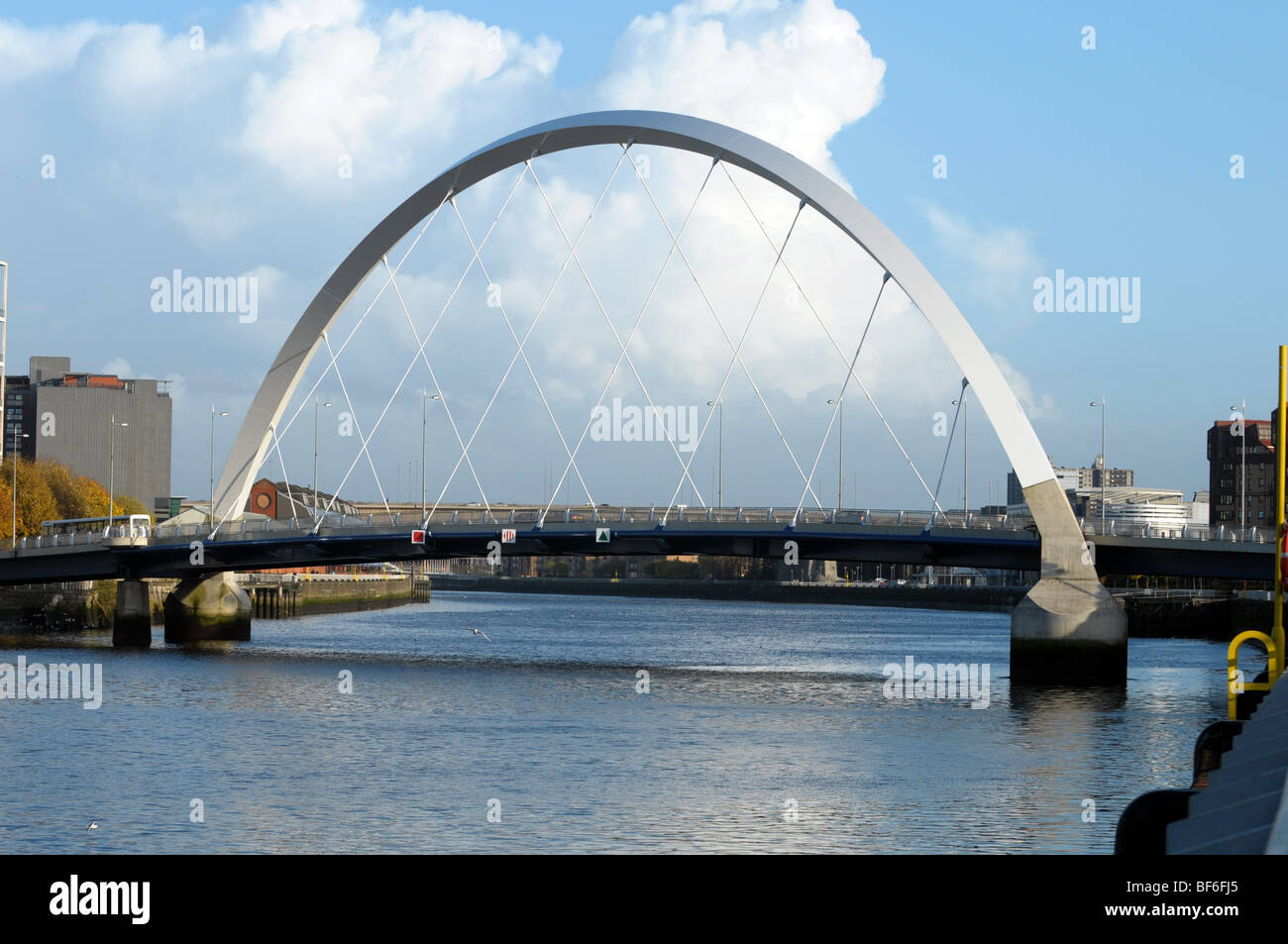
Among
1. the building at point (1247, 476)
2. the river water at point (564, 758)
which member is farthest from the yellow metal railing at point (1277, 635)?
the building at point (1247, 476)

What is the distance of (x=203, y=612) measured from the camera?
70188mm

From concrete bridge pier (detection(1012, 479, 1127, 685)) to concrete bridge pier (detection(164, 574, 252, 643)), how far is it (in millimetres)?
38759

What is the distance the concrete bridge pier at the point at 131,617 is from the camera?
6656cm

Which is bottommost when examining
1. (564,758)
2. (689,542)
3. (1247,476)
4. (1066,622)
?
(564,758)

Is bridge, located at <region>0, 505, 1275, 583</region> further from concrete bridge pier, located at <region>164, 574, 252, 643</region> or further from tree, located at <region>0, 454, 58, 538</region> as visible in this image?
tree, located at <region>0, 454, 58, 538</region>

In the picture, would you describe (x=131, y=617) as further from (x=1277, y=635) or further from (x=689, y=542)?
(x=1277, y=635)

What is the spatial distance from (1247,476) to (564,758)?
160 metres

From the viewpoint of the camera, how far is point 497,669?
57562 mm

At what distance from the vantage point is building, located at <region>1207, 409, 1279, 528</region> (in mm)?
170750

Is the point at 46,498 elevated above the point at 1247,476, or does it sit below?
below

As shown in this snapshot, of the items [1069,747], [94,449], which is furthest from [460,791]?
[94,449]

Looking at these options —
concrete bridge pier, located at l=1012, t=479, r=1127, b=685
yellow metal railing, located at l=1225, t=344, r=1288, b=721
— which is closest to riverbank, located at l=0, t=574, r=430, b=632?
concrete bridge pier, located at l=1012, t=479, r=1127, b=685

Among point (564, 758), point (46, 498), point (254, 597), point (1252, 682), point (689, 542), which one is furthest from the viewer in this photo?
point (254, 597)

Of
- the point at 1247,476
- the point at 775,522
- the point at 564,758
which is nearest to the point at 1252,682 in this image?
the point at 564,758
